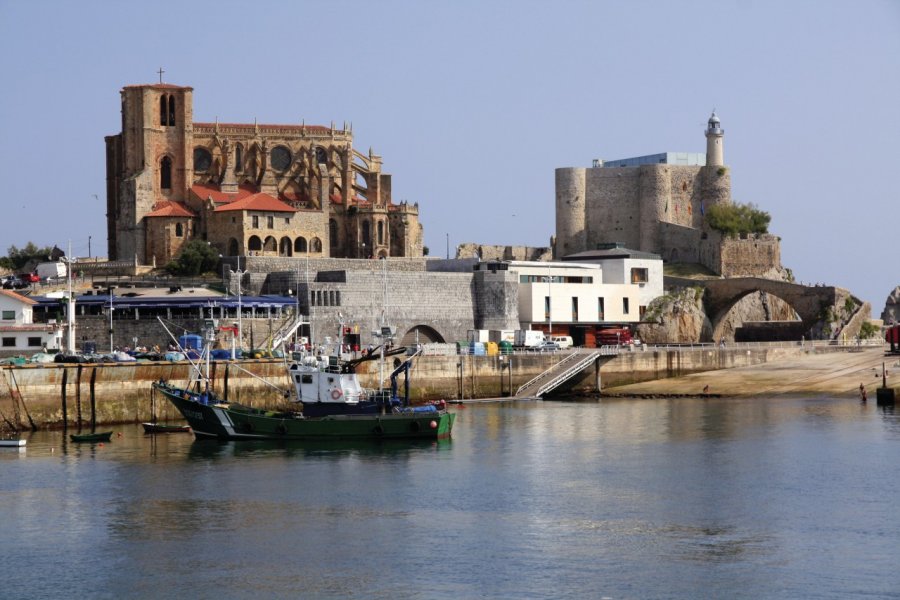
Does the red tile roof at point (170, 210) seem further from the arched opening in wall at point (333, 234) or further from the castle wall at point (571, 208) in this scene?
the castle wall at point (571, 208)

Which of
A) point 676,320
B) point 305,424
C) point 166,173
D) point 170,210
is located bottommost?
point 305,424

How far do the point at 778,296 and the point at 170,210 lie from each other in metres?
42.7

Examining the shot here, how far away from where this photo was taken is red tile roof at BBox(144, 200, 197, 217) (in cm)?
11069

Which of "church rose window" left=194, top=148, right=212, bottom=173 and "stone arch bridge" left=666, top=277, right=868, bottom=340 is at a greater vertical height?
"church rose window" left=194, top=148, right=212, bottom=173

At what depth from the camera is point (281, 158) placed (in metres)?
122

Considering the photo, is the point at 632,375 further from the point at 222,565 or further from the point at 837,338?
the point at 222,565

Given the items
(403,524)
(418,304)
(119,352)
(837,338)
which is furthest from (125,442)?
(837,338)

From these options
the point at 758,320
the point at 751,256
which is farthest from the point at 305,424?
the point at 751,256

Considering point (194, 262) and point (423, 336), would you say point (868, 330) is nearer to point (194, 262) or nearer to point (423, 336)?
point (423, 336)

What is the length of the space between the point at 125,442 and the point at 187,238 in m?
48.0

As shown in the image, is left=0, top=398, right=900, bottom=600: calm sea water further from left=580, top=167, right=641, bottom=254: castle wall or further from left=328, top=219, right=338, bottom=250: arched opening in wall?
left=580, top=167, right=641, bottom=254: castle wall

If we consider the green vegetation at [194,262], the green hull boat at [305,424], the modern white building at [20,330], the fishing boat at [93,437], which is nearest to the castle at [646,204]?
the green vegetation at [194,262]

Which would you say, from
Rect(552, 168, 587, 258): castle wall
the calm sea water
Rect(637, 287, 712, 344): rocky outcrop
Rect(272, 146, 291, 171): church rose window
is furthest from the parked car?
Rect(552, 168, 587, 258): castle wall

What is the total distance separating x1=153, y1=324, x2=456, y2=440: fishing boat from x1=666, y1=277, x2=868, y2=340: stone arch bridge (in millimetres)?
47391
